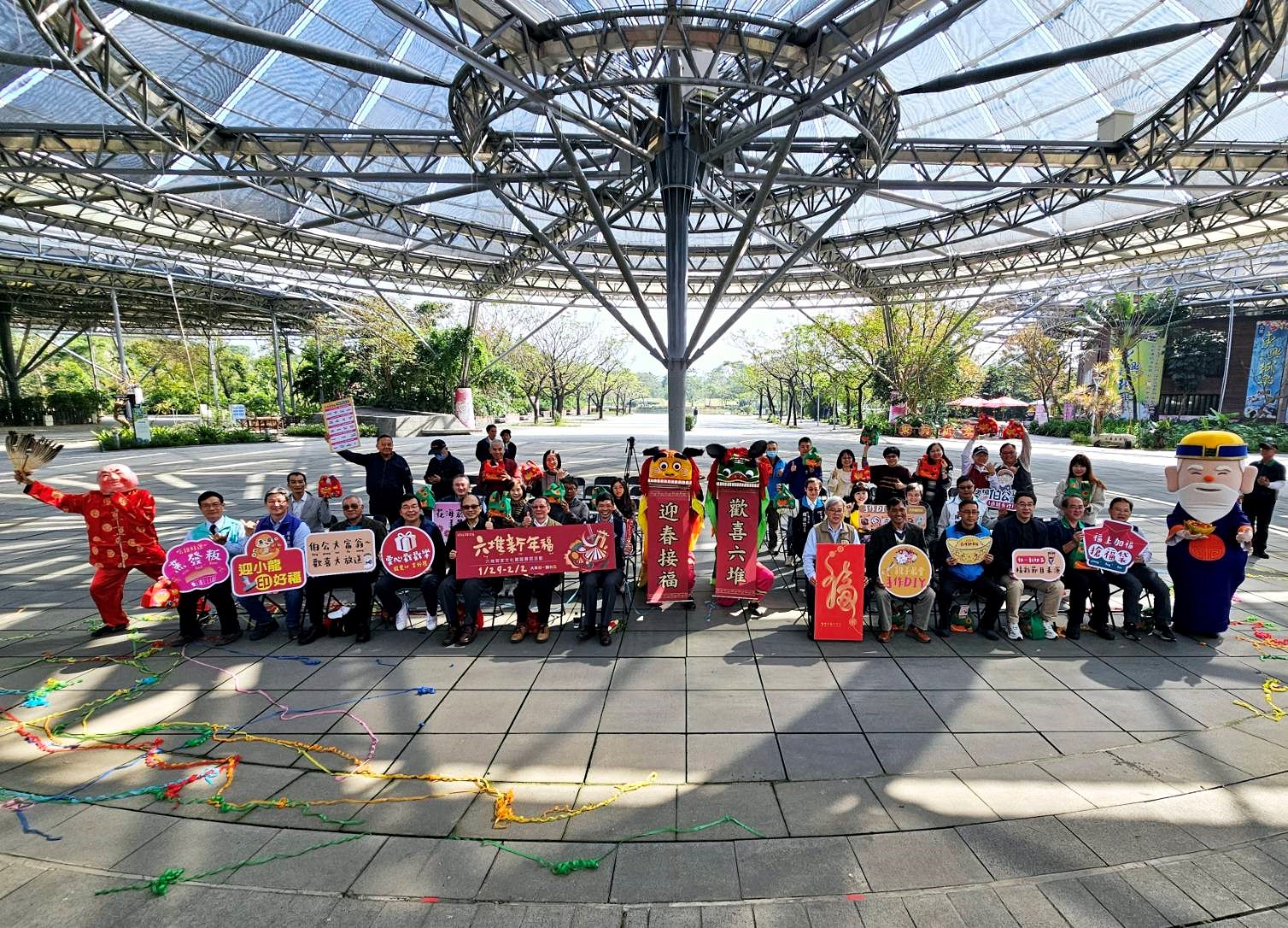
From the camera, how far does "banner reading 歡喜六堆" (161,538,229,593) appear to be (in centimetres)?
528

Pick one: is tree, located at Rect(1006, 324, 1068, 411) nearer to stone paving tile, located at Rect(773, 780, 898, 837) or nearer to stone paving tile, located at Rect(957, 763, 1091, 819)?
stone paving tile, located at Rect(957, 763, 1091, 819)

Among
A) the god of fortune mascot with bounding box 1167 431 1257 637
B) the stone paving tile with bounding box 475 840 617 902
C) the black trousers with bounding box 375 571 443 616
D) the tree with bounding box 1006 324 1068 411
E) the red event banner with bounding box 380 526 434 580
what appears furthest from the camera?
the tree with bounding box 1006 324 1068 411

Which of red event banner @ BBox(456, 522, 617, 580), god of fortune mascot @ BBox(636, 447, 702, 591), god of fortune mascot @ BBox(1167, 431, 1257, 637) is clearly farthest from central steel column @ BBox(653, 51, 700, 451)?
god of fortune mascot @ BBox(1167, 431, 1257, 637)

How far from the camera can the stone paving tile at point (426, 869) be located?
2748mm

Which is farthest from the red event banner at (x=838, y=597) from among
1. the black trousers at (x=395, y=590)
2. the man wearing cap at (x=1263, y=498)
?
the man wearing cap at (x=1263, y=498)

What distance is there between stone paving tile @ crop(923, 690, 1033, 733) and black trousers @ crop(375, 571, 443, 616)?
4690 mm

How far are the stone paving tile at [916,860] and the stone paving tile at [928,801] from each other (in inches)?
4.0

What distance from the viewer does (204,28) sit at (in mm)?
7430

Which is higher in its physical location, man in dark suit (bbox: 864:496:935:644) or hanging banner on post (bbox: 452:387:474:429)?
hanging banner on post (bbox: 452:387:474:429)

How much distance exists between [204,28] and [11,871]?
952cm

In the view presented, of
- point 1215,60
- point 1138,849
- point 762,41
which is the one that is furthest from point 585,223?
point 1138,849

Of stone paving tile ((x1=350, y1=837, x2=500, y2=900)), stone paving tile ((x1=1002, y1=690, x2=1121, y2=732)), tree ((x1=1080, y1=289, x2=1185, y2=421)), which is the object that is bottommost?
stone paving tile ((x1=1002, y1=690, x2=1121, y2=732))

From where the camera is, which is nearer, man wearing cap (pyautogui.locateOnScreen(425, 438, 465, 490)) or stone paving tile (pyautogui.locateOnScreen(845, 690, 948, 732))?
stone paving tile (pyautogui.locateOnScreen(845, 690, 948, 732))

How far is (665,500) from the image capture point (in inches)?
240
